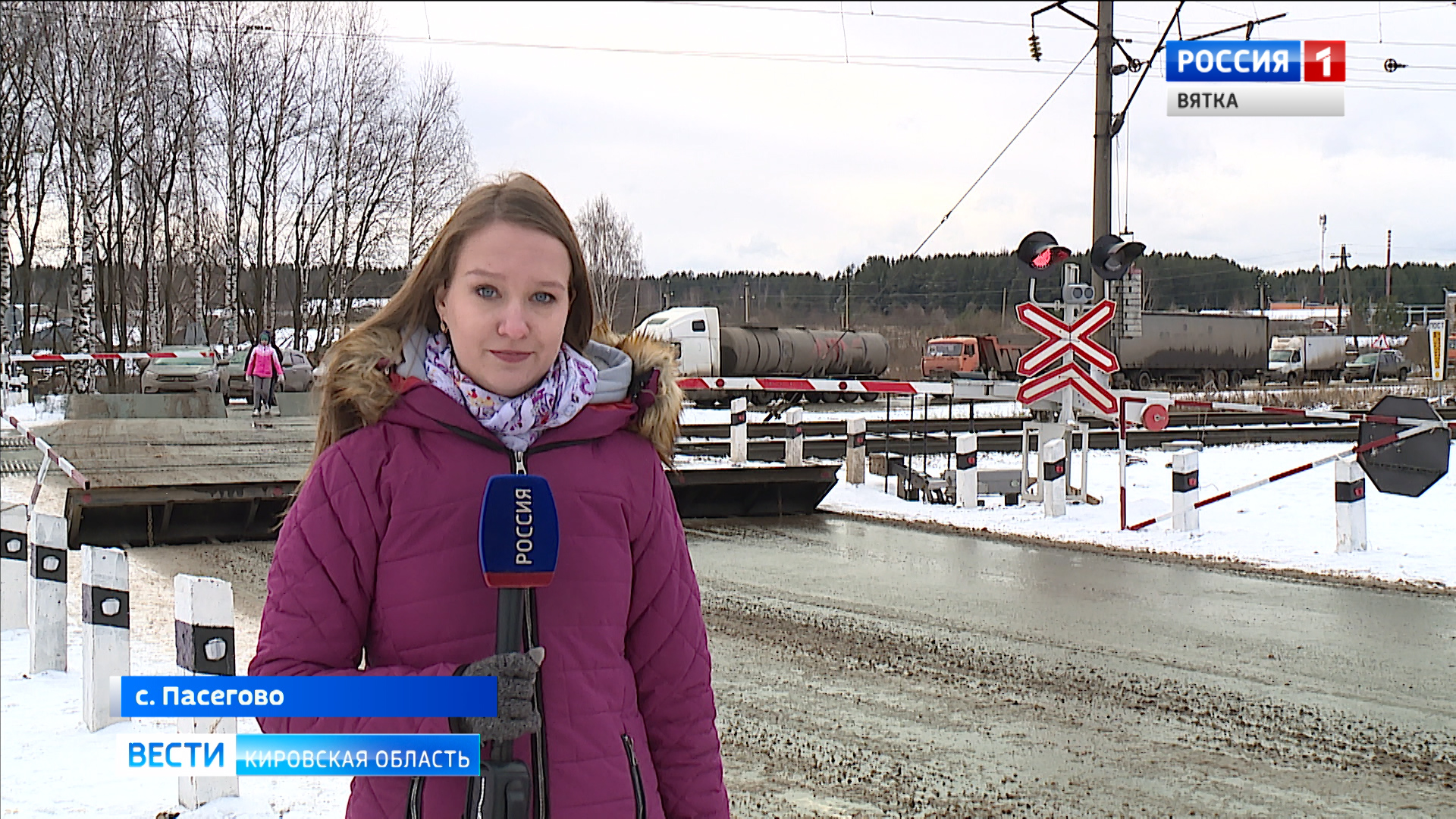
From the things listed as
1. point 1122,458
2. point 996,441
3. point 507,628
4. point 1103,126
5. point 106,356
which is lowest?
point 996,441

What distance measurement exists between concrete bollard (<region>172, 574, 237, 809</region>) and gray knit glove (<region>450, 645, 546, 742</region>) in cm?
319

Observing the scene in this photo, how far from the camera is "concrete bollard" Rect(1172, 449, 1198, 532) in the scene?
11.9 m

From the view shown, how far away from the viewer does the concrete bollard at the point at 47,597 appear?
6.42 meters

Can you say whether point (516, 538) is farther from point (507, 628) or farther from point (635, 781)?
point (635, 781)

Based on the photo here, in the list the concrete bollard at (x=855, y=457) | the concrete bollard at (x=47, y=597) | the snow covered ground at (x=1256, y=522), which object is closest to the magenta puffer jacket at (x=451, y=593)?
the concrete bollard at (x=47, y=597)

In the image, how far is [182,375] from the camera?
1302 inches

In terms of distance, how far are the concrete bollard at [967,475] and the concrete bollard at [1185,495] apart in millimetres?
2529

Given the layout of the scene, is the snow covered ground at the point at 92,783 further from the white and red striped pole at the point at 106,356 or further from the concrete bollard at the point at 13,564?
the white and red striped pole at the point at 106,356

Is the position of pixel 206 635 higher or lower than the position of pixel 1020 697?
higher

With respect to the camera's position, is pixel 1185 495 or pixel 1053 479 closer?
pixel 1185 495

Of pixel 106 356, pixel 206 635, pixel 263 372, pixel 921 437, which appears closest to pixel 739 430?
pixel 921 437

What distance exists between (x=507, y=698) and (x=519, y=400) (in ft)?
1.59

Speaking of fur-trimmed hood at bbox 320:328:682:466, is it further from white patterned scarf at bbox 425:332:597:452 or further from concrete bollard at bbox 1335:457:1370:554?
concrete bollard at bbox 1335:457:1370:554

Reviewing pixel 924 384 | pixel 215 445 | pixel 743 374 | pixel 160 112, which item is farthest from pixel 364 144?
pixel 924 384
